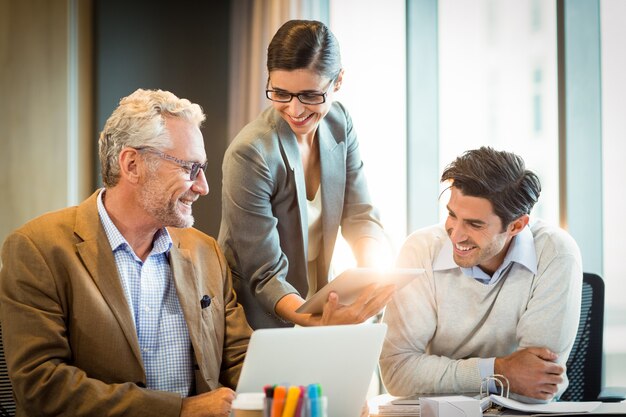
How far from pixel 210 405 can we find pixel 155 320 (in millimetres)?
351

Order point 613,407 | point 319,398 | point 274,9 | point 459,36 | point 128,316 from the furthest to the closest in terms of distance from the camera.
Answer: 1. point 274,9
2. point 459,36
3. point 128,316
4. point 613,407
5. point 319,398

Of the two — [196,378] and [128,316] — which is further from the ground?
[128,316]

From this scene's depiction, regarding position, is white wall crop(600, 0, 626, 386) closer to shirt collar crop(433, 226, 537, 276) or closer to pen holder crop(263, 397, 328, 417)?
shirt collar crop(433, 226, 537, 276)

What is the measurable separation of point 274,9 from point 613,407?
11.8 ft

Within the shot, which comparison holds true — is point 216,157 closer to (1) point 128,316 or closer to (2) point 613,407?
(1) point 128,316

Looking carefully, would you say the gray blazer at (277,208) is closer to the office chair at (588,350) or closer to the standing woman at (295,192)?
the standing woman at (295,192)

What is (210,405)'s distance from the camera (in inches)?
85.5

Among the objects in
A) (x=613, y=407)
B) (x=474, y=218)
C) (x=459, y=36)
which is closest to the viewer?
(x=613, y=407)

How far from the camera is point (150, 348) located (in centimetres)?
238

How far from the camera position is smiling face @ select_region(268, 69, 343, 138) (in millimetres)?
2689

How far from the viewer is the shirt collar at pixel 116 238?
2.40 metres

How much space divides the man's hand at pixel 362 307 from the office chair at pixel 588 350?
1.08m

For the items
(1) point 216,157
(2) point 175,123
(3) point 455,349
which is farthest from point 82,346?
(1) point 216,157

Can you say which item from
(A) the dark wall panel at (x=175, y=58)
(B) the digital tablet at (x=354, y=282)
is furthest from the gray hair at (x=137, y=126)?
(A) the dark wall panel at (x=175, y=58)
